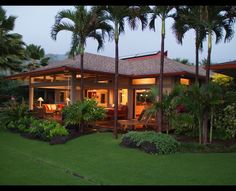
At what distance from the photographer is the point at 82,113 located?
13.2 metres

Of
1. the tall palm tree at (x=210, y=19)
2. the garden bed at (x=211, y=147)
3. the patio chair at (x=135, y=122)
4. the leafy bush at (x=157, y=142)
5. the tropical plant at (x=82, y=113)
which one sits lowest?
the garden bed at (x=211, y=147)

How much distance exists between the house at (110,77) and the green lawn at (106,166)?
620 cm

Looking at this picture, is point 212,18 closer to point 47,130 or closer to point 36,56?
point 47,130

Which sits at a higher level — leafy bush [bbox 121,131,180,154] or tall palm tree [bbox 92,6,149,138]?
tall palm tree [bbox 92,6,149,138]

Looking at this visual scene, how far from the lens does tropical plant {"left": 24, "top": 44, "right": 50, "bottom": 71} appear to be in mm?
28027

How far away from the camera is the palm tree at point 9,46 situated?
20750 millimetres

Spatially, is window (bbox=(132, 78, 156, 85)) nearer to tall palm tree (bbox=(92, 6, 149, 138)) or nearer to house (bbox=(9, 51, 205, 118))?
house (bbox=(9, 51, 205, 118))

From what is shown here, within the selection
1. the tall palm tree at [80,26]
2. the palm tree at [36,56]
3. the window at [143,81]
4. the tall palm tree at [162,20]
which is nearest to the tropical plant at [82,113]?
the tall palm tree at [80,26]

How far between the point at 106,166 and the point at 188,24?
7.67 metres

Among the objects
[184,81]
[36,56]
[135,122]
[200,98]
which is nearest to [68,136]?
[135,122]

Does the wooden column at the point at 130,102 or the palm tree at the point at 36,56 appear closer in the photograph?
the wooden column at the point at 130,102

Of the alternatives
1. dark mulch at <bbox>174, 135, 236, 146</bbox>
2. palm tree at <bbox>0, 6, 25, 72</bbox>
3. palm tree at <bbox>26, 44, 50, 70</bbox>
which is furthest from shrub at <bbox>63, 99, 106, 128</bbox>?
palm tree at <bbox>26, 44, 50, 70</bbox>

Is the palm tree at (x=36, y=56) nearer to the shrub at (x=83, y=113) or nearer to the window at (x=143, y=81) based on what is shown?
the window at (x=143, y=81)

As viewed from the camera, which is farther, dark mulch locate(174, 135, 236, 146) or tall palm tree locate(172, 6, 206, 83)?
tall palm tree locate(172, 6, 206, 83)
